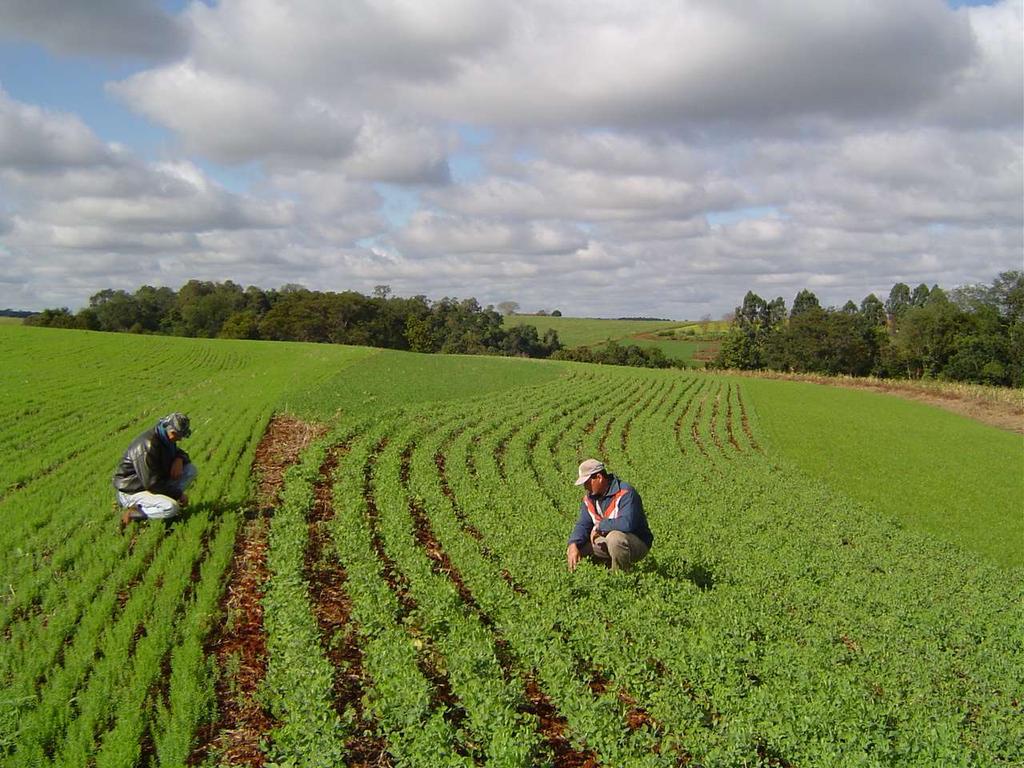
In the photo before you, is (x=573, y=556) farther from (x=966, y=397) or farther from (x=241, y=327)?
(x=241, y=327)

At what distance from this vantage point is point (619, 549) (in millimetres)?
9625

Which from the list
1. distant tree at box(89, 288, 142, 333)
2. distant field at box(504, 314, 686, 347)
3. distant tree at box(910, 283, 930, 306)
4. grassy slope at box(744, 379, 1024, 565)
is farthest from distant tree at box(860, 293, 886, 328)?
distant tree at box(89, 288, 142, 333)

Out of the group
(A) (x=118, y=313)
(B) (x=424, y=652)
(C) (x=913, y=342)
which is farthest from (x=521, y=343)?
(B) (x=424, y=652)

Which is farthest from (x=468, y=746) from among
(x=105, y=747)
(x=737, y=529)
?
(x=737, y=529)

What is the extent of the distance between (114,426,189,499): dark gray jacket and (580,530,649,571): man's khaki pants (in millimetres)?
7136

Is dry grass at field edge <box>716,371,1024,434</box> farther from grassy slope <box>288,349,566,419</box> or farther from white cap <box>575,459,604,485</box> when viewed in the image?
white cap <box>575,459,604,485</box>

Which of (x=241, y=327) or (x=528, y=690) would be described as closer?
(x=528, y=690)

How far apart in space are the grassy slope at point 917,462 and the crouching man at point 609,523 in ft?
32.7

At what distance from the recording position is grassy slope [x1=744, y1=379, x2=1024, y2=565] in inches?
681

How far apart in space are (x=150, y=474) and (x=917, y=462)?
25.6 meters

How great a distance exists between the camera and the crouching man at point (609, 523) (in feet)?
30.9

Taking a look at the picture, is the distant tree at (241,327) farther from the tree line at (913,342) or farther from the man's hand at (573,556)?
the man's hand at (573,556)

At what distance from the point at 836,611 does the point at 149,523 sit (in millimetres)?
10893

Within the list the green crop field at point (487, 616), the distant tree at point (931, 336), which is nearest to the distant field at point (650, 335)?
the distant tree at point (931, 336)
